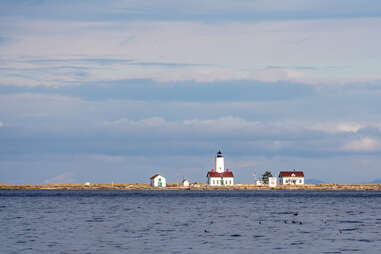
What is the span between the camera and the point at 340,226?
64125 mm

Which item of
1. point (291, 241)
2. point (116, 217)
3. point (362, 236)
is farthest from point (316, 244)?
point (116, 217)

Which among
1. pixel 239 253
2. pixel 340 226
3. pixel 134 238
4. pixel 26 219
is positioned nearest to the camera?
pixel 239 253

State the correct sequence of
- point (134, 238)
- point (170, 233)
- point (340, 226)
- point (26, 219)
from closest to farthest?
1. point (134, 238)
2. point (170, 233)
3. point (340, 226)
4. point (26, 219)

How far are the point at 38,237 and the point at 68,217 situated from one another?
23.4m

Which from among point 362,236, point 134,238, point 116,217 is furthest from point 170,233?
point 116,217

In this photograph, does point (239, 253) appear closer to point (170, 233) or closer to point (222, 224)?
point (170, 233)

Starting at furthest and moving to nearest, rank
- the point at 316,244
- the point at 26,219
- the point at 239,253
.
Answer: the point at 26,219 < the point at 316,244 < the point at 239,253

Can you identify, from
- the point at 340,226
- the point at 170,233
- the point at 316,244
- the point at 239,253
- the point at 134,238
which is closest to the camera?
the point at 239,253

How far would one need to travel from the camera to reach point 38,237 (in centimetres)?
5406

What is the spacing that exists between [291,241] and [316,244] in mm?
2422

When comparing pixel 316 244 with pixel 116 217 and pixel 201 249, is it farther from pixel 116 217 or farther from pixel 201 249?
pixel 116 217

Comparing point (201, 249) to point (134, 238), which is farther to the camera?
point (134, 238)

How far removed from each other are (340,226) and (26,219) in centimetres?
3205

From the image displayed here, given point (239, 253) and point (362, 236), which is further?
point (362, 236)
